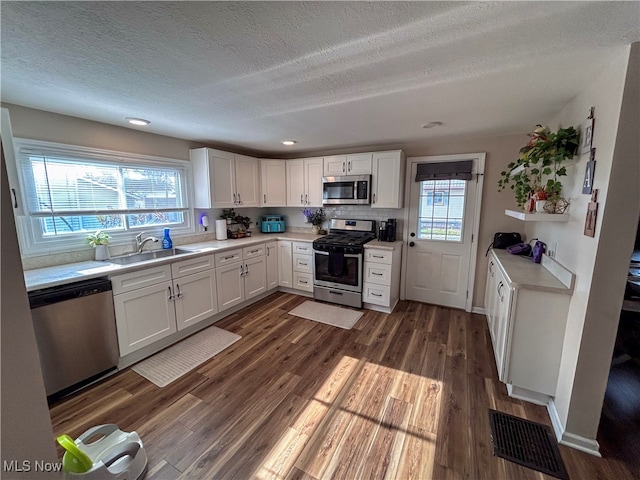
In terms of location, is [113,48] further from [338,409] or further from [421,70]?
[338,409]

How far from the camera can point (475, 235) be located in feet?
11.0

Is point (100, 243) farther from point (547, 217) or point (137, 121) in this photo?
point (547, 217)

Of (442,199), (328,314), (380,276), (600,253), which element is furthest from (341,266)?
(600,253)

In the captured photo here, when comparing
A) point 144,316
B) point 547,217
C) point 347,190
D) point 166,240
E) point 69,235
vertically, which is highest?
point 347,190

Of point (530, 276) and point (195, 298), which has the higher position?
point (530, 276)

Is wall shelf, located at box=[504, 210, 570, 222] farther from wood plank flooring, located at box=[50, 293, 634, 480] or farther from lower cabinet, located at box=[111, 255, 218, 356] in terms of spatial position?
lower cabinet, located at box=[111, 255, 218, 356]

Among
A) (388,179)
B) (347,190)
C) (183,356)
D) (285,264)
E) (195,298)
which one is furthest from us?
(285,264)

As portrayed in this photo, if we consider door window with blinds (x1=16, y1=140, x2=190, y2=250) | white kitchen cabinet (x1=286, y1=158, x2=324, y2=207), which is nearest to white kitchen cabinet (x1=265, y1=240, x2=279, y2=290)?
white kitchen cabinet (x1=286, y1=158, x2=324, y2=207)

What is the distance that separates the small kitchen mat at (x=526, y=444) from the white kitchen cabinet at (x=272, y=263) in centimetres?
298

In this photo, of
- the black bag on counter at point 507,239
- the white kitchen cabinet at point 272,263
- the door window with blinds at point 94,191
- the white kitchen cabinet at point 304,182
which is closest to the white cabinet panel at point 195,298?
the door window with blinds at point 94,191

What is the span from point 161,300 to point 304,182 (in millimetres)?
2540

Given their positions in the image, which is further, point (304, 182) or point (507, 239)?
point (304, 182)

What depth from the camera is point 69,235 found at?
96.9 inches

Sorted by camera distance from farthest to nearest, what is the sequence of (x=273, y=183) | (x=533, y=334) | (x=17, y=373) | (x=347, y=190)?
(x=273, y=183) < (x=347, y=190) < (x=533, y=334) < (x=17, y=373)
